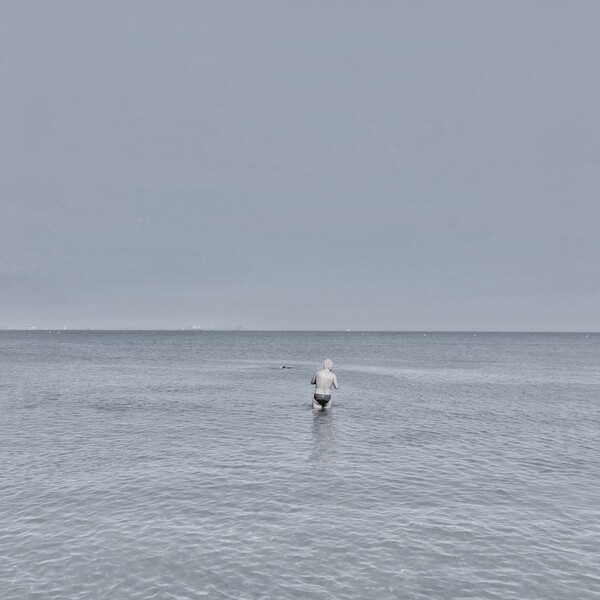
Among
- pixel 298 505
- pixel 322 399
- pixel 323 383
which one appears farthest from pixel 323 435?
pixel 298 505

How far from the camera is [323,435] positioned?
90.0 ft

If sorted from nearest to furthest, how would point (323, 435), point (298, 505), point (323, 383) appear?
point (298, 505)
point (323, 435)
point (323, 383)

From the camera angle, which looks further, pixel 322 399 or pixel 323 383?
pixel 322 399

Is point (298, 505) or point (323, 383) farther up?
point (323, 383)

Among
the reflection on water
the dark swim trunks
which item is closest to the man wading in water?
the dark swim trunks

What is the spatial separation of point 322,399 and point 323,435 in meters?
6.50

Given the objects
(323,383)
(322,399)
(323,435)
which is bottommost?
(323,435)

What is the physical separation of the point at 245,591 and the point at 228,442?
14798 millimetres

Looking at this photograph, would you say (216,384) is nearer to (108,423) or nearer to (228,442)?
(108,423)

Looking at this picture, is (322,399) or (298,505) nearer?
(298,505)

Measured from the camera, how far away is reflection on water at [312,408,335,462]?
23038 mm

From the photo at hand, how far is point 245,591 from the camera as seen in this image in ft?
36.7

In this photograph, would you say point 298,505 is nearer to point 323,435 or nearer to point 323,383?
point 323,435

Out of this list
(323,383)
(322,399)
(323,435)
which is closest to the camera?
(323,435)
